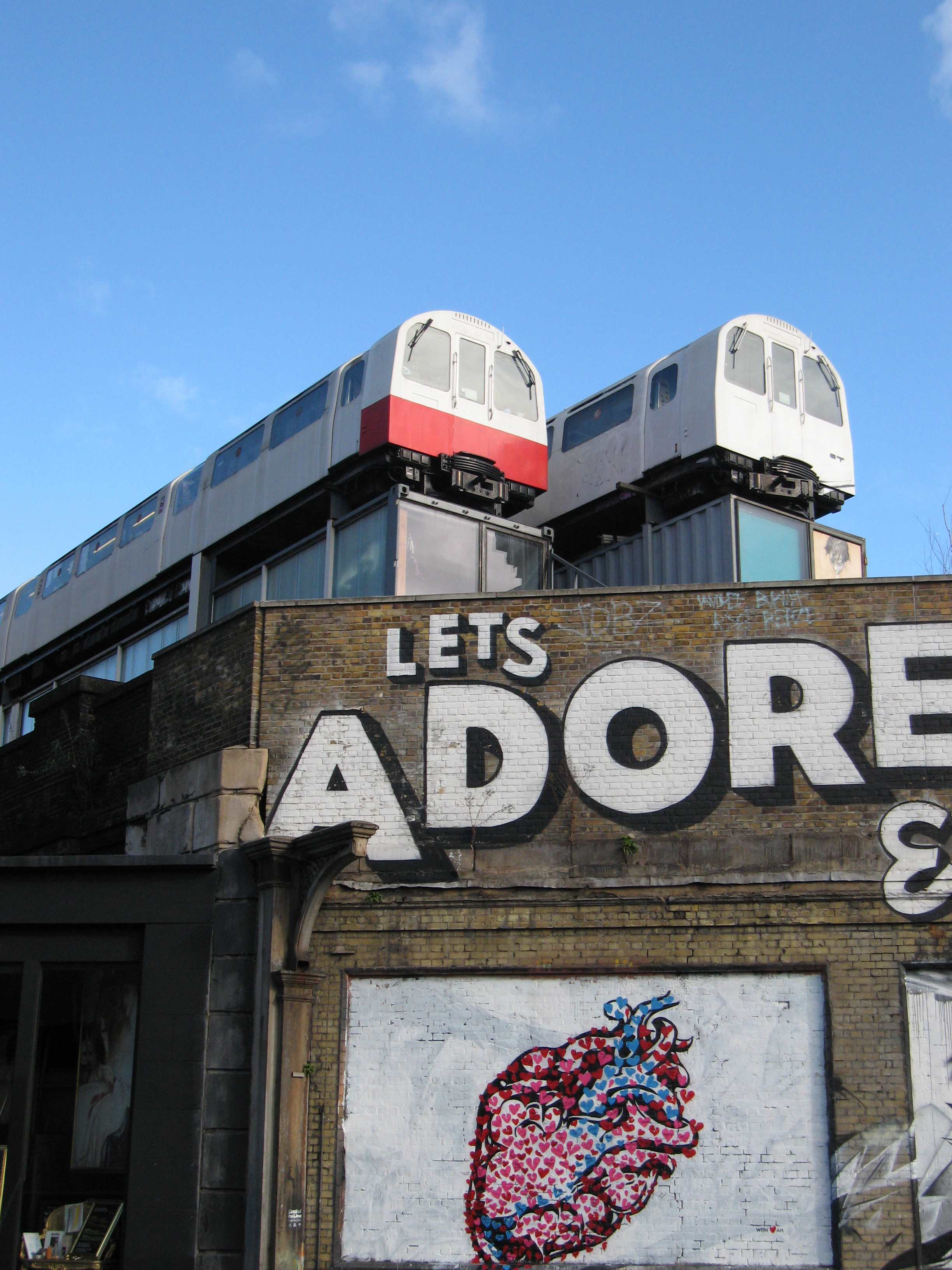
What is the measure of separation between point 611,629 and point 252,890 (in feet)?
14.7

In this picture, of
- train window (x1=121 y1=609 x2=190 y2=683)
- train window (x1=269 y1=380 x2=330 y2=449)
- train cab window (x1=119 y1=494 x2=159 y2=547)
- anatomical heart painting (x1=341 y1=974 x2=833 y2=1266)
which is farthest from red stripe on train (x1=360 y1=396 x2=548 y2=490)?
anatomical heart painting (x1=341 y1=974 x2=833 y2=1266)

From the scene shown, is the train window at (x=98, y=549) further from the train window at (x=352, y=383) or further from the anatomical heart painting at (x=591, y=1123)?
the anatomical heart painting at (x=591, y=1123)

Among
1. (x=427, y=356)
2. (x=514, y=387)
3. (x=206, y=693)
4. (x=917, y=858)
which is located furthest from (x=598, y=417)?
(x=917, y=858)

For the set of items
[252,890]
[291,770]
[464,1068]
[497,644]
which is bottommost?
[464,1068]

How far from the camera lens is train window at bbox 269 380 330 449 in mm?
19078

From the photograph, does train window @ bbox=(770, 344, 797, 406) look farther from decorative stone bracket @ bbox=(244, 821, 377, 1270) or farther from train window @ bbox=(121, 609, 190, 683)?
train window @ bbox=(121, 609, 190, 683)

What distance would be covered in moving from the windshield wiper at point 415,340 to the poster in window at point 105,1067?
9.15 metres

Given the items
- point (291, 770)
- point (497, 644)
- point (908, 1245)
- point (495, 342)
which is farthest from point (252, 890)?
point (495, 342)

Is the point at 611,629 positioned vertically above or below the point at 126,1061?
above

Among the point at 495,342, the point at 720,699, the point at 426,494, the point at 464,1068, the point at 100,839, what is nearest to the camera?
the point at 464,1068

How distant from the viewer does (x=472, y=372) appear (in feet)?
60.7

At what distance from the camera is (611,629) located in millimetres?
13211

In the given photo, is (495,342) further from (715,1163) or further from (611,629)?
(715,1163)

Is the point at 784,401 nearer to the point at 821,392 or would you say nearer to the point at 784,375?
the point at 784,375
